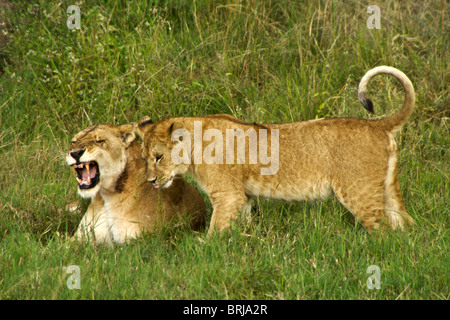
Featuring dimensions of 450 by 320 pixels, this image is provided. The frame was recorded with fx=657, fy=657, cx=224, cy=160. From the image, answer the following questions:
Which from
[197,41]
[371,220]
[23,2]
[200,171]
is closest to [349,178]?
[371,220]

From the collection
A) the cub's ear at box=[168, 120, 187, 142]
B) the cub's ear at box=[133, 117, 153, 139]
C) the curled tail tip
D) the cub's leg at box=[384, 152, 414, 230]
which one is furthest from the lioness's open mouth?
the cub's leg at box=[384, 152, 414, 230]

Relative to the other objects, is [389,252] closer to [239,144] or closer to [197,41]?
[239,144]

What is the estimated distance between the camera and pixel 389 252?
3982mm

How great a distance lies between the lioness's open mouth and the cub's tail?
180 cm

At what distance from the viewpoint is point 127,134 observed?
176 inches

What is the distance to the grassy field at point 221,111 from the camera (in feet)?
11.9

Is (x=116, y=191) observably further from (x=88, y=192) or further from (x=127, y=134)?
(x=127, y=134)

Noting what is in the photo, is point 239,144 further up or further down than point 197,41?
further down

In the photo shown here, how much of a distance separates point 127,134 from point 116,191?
394 mm

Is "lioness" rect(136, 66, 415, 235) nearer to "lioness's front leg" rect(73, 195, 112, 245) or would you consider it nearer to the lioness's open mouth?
the lioness's open mouth

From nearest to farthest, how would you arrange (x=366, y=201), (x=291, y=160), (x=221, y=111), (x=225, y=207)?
(x=366, y=201) → (x=225, y=207) → (x=291, y=160) → (x=221, y=111)

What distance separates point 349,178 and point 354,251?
19.1 inches

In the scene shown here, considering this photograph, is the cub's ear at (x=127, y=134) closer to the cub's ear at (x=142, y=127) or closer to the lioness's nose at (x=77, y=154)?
the cub's ear at (x=142, y=127)

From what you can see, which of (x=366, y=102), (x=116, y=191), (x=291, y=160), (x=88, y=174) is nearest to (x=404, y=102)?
(x=366, y=102)
